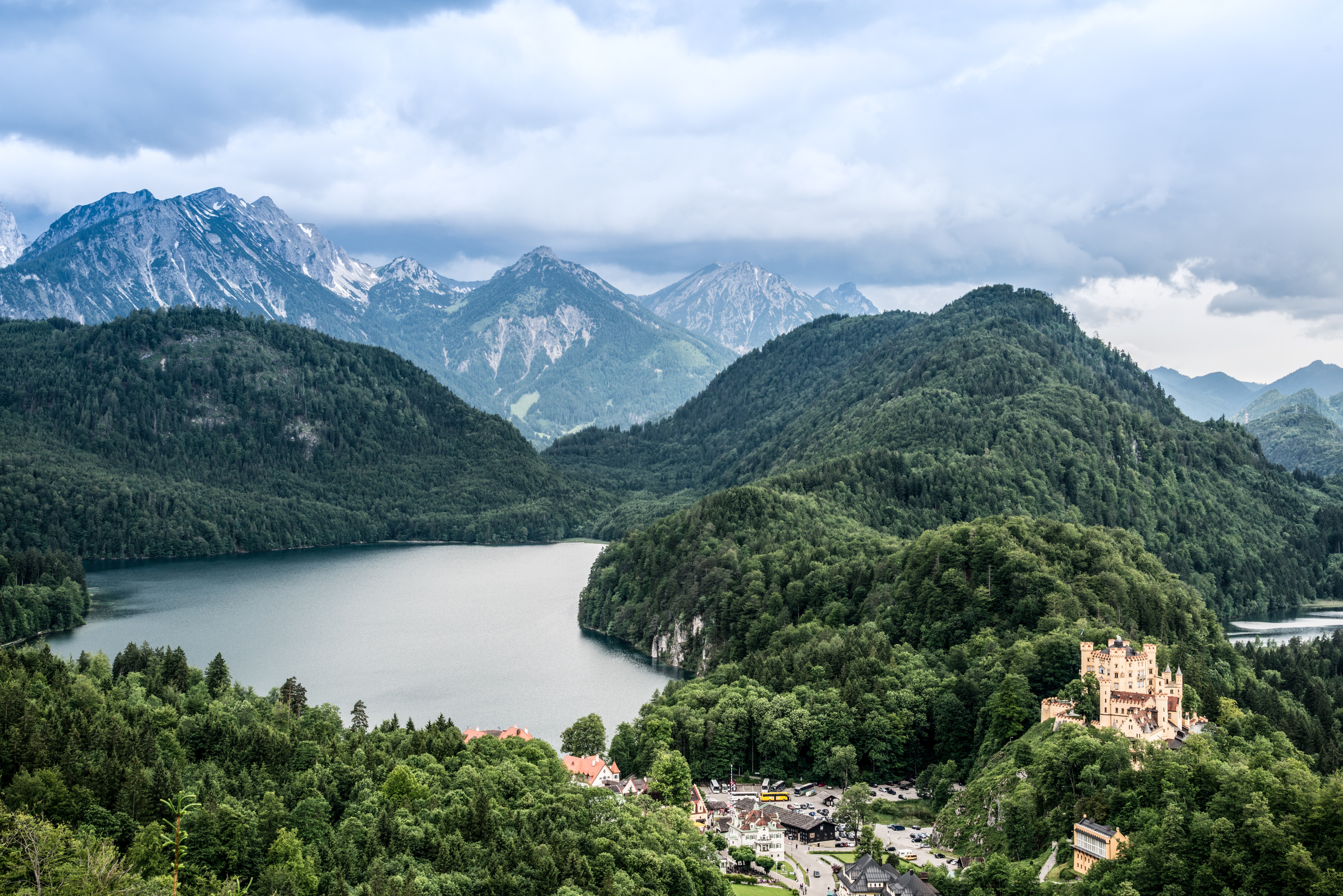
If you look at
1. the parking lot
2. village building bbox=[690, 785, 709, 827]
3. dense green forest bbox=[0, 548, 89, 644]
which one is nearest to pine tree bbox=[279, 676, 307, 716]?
village building bbox=[690, 785, 709, 827]

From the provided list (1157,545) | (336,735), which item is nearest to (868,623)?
(336,735)

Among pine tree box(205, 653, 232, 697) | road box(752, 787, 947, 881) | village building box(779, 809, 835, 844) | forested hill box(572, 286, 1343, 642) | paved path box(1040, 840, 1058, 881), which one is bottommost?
road box(752, 787, 947, 881)

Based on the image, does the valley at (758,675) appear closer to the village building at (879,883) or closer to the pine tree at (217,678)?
the pine tree at (217,678)

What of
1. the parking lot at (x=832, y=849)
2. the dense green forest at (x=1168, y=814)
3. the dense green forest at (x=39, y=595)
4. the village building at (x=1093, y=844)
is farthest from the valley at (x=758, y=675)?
the parking lot at (x=832, y=849)

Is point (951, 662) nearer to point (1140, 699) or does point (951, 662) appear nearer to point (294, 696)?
point (1140, 699)

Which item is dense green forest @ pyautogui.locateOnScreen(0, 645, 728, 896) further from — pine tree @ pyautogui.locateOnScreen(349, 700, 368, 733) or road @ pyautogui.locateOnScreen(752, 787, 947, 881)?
pine tree @ pyautogui.locateOnScreen(349, 700, 368, 733)

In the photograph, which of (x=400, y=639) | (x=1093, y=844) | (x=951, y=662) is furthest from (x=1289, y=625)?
(x=1093, y=844)
